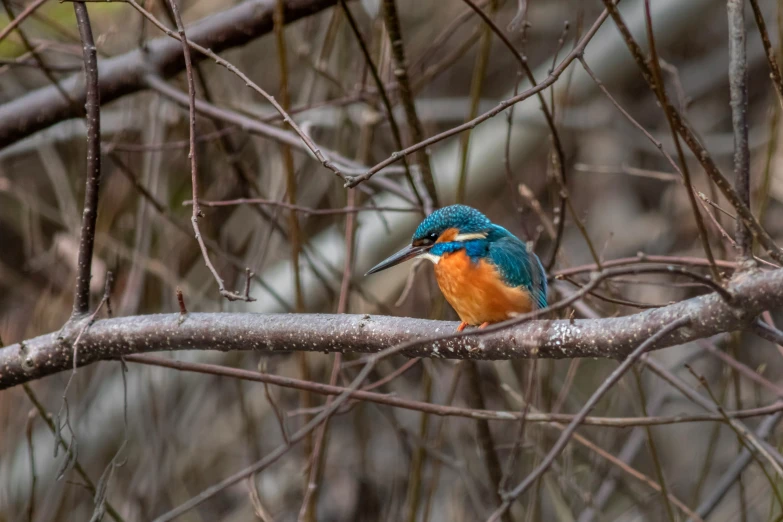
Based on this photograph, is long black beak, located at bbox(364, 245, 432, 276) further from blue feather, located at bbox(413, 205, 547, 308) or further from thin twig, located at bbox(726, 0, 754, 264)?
thin twig, located at bbox(726, 0, 754, 264)

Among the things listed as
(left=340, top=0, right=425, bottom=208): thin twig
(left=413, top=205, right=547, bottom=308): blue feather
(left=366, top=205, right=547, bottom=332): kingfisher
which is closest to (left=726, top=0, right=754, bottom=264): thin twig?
(left=366, top=205, right=547, bottom=332): kingfisher

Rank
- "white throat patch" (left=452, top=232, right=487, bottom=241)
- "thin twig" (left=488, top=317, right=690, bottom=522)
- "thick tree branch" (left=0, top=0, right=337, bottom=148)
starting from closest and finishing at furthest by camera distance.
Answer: "thin twig" (left=488, top=317, right=690, bottom=522), "white throat patch" (left=452, top=232, right=487, bottom=241), "thick tree branch" (left=0, top=0, right=337, bottom=148)

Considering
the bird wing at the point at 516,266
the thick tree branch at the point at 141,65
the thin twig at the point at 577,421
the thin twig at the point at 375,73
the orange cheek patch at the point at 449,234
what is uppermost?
the thick tree branch at the point at 141,65

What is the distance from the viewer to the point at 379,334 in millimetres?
1684

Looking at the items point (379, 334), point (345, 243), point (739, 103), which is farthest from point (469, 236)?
point (739, 103)

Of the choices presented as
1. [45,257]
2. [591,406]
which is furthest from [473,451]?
[591,406]

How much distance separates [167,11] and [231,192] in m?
1.14

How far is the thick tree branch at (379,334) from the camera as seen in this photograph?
128 centimetres

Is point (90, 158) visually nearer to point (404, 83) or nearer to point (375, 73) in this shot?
point (375, 73)

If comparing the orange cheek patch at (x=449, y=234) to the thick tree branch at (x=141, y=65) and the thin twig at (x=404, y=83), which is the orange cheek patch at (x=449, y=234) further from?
the thick tree branch at (x=141, y=65)

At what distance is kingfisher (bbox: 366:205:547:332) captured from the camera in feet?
7.08

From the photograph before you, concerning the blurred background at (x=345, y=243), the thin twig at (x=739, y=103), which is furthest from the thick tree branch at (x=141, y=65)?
the thin twig at (x=739, y=103)

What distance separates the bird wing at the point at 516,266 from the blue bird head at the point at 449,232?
2.6 inches

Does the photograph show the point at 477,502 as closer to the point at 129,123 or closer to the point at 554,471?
the point at 554,471
